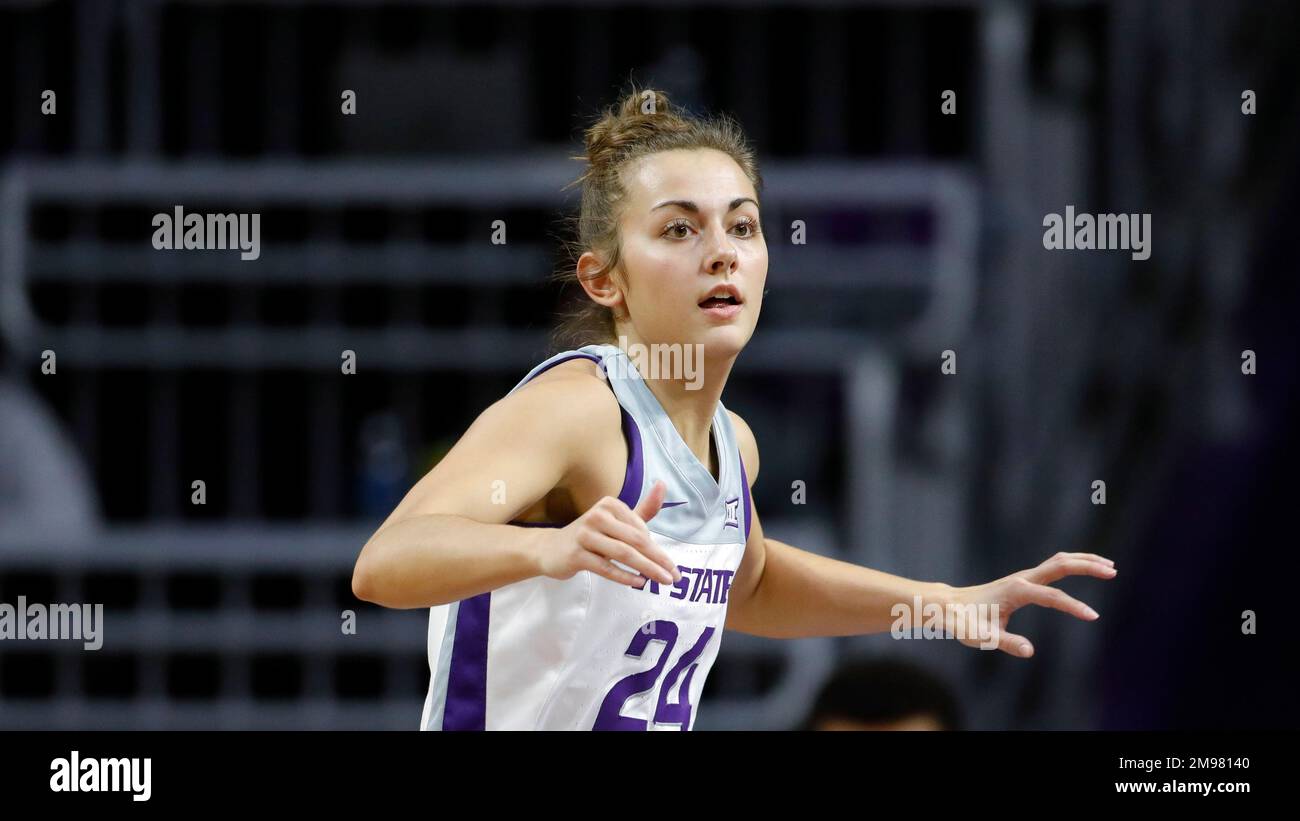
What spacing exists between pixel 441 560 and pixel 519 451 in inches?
6.8

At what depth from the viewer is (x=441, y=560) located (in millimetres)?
1298

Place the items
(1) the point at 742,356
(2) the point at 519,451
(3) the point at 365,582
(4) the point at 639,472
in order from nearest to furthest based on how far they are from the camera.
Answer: (3) the point at 365,582 < (2) the point at 519,451 < (4) the point at 639,472 < (1) the point at 742,356

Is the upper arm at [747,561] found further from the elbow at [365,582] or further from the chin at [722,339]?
the elbow at [365,582]

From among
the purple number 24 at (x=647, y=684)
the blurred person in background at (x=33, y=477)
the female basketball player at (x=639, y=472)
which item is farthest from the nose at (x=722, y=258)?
the blurred person in background at (x=33, y=477)

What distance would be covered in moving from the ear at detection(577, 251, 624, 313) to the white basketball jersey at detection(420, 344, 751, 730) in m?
0.09

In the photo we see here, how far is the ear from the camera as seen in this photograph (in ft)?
5.65

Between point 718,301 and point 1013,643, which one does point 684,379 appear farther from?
point 1013,643

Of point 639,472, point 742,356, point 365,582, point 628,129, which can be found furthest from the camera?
point 742,356

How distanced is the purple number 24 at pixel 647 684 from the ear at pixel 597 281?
13.6 inches

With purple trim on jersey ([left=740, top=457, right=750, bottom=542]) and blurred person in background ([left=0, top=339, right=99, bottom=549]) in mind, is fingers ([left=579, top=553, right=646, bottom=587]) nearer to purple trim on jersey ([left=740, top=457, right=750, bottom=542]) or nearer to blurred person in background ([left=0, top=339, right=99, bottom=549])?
purple trim on jersey ([left=740, top=457, right=750, bottom=542])

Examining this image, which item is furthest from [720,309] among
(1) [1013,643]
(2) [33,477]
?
(2) [33,477]

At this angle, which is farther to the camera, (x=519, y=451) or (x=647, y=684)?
(x=647, y=684)

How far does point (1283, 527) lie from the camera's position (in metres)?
2.88
